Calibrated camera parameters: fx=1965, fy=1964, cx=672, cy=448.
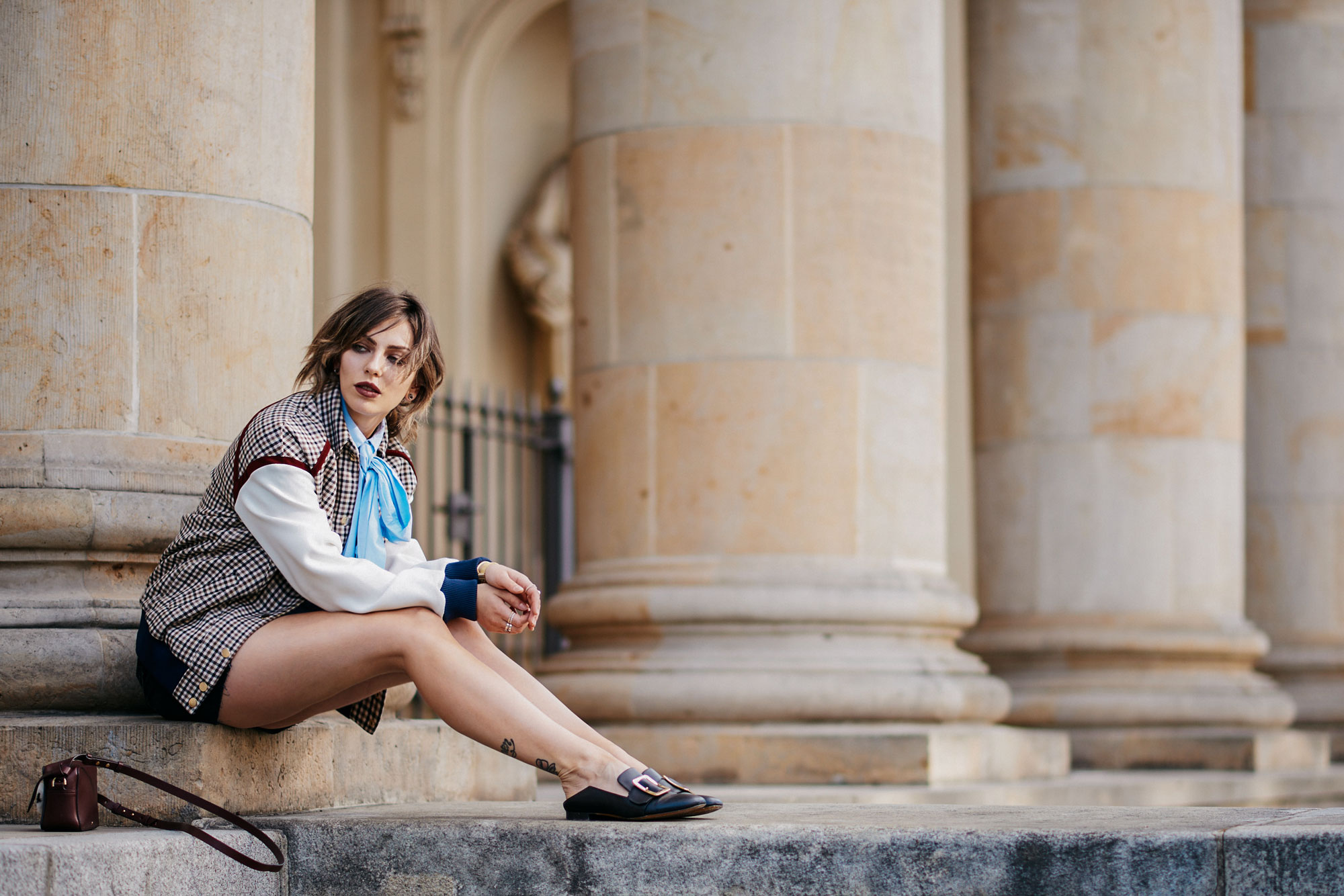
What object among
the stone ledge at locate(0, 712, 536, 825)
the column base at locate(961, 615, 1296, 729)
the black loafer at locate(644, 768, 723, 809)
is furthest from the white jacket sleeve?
the column base at locate(961, 615, 1296, 729)

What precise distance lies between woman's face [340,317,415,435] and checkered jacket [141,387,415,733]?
0.08 m

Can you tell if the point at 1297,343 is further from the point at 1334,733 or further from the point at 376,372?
the point at 376,372

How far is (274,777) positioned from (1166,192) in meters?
8.90

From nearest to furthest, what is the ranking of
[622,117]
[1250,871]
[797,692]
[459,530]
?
[1250,871] < [797,692] < [622,117] < [459,530]

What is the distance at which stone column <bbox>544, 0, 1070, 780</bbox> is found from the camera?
9344mm

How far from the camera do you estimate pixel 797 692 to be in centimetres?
924

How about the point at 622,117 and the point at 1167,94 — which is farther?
the point at 1167,94

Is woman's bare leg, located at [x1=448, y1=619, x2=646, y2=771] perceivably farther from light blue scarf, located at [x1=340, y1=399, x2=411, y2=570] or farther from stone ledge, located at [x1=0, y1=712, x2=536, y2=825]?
stone ledge, located at [x1=0, y1=712, x2=536, y2=825]

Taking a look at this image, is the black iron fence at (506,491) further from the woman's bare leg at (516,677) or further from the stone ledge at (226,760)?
the woman's bare leg at (516,677)

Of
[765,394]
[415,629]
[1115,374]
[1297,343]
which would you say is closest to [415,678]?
[415,629]

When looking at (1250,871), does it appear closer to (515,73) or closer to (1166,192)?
(1166,192)

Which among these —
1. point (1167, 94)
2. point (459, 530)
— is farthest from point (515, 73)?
point (1167, 94)

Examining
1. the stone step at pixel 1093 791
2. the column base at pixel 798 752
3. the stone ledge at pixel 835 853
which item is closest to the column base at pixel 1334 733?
the stone step at pixel 1093 791

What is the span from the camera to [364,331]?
6.03 m
